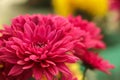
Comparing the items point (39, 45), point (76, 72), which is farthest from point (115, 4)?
point (39, 45)

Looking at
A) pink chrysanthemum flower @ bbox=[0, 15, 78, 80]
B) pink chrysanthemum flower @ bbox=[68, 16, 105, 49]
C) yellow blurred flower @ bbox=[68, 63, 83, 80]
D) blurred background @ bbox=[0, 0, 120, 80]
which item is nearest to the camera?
pink chrysanthemum flower @ bbox=[0, 15, 78, 80]

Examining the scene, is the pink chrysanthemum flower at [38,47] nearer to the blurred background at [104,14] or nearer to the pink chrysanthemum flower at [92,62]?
the pink chrysanthemum flower at [92,62]

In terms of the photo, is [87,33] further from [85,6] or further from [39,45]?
[85,6]

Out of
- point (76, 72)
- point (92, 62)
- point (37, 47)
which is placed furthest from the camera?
point (76, 72)

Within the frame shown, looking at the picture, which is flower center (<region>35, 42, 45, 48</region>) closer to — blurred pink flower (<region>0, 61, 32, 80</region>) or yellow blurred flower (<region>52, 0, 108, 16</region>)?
blurred pink flower (<region>0, 61, 32, 80</region>)

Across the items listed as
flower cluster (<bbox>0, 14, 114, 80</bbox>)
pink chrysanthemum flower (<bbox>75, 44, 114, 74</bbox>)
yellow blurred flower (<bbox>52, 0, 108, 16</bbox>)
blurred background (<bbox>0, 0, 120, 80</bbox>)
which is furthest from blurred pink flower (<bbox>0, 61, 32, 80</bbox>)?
yellow blurred flower (<bbox>52, 0, 108, 16</bbox>)

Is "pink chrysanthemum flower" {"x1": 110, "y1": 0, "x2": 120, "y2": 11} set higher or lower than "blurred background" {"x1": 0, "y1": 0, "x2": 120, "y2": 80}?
higher
